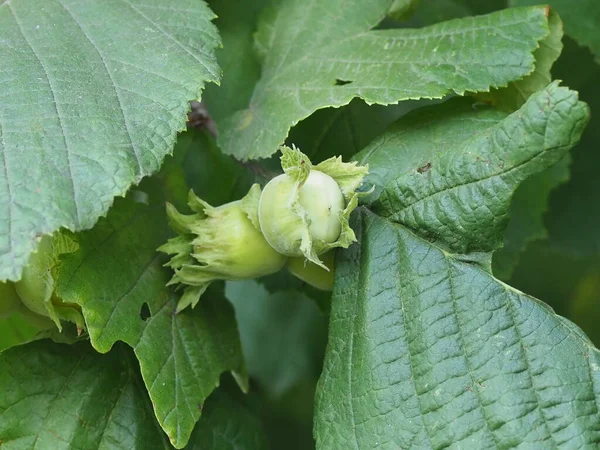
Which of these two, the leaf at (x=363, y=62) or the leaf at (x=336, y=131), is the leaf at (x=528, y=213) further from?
the leaf at (x=363, y=62)

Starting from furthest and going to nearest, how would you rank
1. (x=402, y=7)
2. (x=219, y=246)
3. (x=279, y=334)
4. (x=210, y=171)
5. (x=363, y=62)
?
(x=279, y=334) → (x=210, y=171) → (x=402, y=7) → (x=363, y=62) → (x=219, y=246)

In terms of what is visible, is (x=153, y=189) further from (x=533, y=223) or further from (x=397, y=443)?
(x=533, y=223)

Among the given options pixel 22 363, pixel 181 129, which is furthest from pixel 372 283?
pixel 22 363

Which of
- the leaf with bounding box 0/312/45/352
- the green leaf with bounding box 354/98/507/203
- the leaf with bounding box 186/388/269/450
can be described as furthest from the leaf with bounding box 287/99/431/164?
the leaf with bounding box 0/312/45/352

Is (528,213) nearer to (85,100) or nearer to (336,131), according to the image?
(336,131)

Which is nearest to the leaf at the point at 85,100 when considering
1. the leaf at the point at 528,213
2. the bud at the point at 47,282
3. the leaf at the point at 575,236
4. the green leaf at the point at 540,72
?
the bud at the point at 47,282

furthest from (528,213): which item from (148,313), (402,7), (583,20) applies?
(148,313)

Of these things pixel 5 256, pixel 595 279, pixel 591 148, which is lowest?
pixel 595 279
